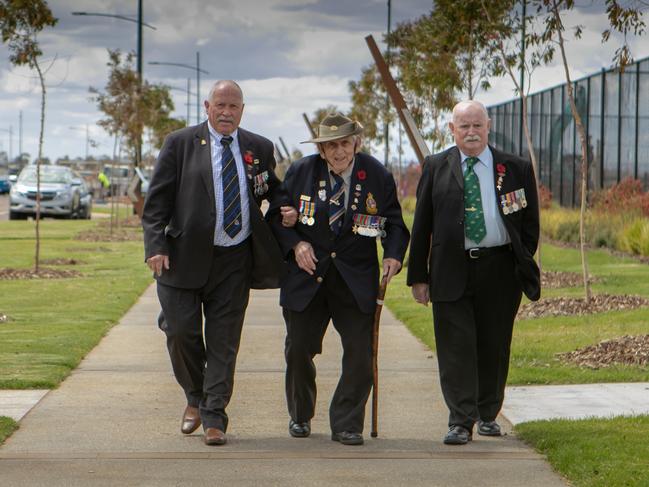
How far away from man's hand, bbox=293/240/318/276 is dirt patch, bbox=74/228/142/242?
22225mm

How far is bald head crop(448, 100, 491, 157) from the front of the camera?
25.0 feet

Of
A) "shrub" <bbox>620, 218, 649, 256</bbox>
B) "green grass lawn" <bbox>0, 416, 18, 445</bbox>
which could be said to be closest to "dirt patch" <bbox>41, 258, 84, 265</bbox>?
"shrub" <bbox>620, 218, 649, 256</bbox>

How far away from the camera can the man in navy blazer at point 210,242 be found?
7.82m

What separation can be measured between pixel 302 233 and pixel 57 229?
27.9 metres

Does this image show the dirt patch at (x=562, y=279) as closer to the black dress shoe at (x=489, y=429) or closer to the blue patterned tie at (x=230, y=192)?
the black dress shoe at (x=489, y=429)

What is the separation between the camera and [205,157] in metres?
7.89

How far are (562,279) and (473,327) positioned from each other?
446 inches

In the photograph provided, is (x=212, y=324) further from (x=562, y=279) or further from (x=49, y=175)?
(x=49, y=175)

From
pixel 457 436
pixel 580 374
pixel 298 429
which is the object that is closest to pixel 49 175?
pixel 580 374

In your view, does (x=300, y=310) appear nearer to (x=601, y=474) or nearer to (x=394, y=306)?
(x=601, y=474)

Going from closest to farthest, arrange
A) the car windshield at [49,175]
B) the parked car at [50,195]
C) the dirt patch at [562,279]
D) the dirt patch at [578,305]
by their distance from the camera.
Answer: the dirt patch at [578,305] < the dirt patch at [562,279] < the parked car at [50,195] < the car windshield at [49,175]

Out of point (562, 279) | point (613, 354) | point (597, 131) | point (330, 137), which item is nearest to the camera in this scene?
point (330, 137)

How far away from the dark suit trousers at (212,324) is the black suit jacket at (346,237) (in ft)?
0.94

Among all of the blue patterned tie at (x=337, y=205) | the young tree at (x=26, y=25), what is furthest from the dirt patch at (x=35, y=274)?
the blue patterned tie at (x=337, y=205)
